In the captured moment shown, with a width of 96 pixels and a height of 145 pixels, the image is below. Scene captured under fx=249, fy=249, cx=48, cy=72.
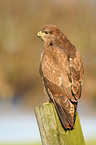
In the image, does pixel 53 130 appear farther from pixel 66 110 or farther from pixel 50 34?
pixel 50 34

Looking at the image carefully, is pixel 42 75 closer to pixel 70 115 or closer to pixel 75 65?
pixel 75 65

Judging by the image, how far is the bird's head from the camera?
6.05m

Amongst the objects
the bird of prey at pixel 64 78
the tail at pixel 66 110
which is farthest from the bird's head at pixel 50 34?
the tail at pixel 66 110

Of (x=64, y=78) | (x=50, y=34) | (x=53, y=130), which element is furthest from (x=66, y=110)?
(x=50, y=34)

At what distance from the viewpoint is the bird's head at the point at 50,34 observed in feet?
19.9

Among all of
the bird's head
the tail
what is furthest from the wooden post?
the bird's head

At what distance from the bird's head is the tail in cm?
229

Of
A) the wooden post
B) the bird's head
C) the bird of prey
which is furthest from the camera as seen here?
the bird's head

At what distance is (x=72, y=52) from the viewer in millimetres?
5137

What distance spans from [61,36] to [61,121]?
115 inches

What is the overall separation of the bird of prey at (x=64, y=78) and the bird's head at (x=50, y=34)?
48 centimetres

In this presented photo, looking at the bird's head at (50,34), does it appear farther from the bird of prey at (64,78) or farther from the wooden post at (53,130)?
the wooden post at (53,130)

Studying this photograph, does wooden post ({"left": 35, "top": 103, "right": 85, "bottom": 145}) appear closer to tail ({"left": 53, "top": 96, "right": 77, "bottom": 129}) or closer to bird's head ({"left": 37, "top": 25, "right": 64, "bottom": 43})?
tail ({"left": 53, "top": 96, "right": 77, "bottom": 129})

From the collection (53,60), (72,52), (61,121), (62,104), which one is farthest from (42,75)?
(61,121)
